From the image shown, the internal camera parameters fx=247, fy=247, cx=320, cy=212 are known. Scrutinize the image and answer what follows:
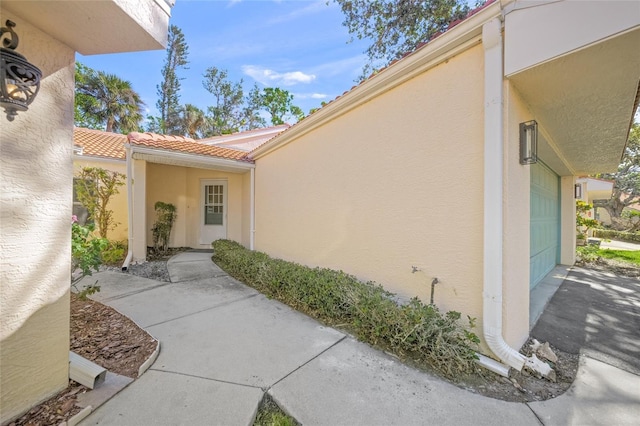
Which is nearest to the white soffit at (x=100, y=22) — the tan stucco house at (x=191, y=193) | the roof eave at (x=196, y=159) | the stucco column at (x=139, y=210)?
the roof eave at (x=196, y=159)

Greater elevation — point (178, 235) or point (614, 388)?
point (178, 235)

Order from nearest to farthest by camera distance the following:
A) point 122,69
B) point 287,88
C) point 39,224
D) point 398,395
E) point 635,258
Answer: point 39,224 → point 398,395 → point 635,258 → point 122,69 → point 287,88

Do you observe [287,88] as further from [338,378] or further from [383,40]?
[338,378]

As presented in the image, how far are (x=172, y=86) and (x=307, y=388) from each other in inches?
1088

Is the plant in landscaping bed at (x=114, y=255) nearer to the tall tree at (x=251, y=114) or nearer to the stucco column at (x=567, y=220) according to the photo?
the stucco column at (x=567, y=220)

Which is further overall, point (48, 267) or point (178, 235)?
point (178, 235)

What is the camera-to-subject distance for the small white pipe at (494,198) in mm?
2492

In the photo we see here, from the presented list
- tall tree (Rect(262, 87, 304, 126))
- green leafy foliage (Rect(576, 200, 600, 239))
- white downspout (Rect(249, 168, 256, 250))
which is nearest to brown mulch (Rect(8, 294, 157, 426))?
white downspout (Rect(249, 168, 256, 250))

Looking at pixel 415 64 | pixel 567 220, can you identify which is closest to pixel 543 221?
pixel 567 220

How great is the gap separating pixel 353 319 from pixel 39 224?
3.28 m

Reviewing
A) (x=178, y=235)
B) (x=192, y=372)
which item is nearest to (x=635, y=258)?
(x=192, y=372)

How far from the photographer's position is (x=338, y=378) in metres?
2.37

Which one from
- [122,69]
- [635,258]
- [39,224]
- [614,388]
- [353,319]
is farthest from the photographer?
[122,69]

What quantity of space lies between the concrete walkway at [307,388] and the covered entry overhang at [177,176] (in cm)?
398
